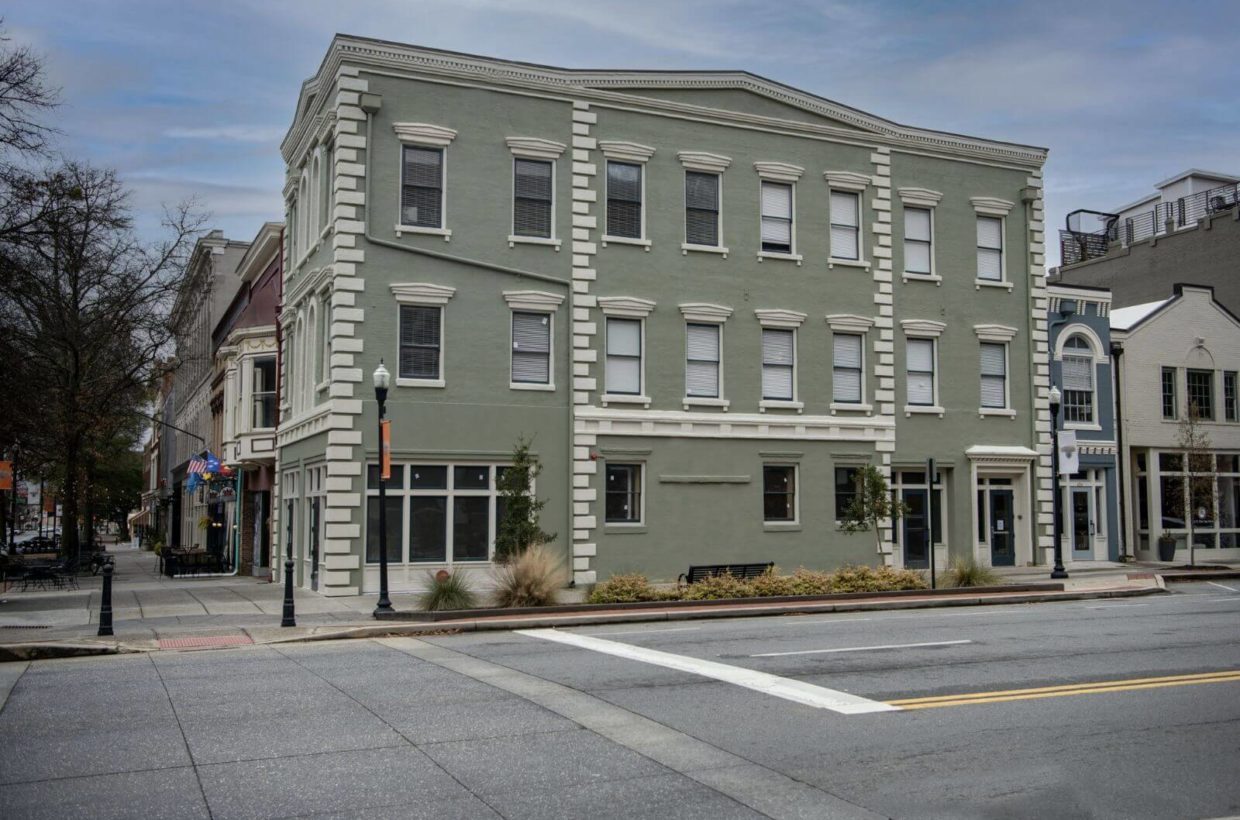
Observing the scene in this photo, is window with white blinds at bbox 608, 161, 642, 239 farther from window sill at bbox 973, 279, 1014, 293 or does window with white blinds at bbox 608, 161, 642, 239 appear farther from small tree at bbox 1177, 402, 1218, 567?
small tree at bbox 1177, 402, 1218, 567

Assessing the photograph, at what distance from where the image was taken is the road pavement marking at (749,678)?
34.7 ft

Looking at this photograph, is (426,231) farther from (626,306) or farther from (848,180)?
(848,180)

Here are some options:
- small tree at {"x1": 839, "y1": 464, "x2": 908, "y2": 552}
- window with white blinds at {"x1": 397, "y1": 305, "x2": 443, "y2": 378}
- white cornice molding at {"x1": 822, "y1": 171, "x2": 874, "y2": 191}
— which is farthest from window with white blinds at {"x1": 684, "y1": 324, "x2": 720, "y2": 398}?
window with white blinds at {"x1": 397, "y1": 305, "x2": 443, "y2": 378}

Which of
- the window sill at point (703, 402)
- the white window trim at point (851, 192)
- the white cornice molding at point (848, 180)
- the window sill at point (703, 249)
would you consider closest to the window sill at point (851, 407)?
the window sill at point (703, 402)

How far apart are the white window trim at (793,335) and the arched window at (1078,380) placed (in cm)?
922

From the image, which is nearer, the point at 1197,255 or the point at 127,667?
the point at 127,667

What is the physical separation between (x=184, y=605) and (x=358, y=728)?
14617 mm

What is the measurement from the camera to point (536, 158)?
26.9m

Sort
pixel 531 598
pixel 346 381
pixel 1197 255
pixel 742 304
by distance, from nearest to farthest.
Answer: pixel 531 598 < pixel 346 381 < pixel 742 304 < pixel 1197 255

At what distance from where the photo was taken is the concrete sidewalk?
16.9 meters

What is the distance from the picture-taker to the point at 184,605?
74.9 ft

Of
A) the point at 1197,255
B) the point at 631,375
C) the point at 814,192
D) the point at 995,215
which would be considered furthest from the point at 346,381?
the point at 1197,255

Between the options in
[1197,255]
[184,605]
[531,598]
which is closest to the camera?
[531,598]

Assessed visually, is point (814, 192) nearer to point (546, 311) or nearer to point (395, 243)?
point (546, 311)
